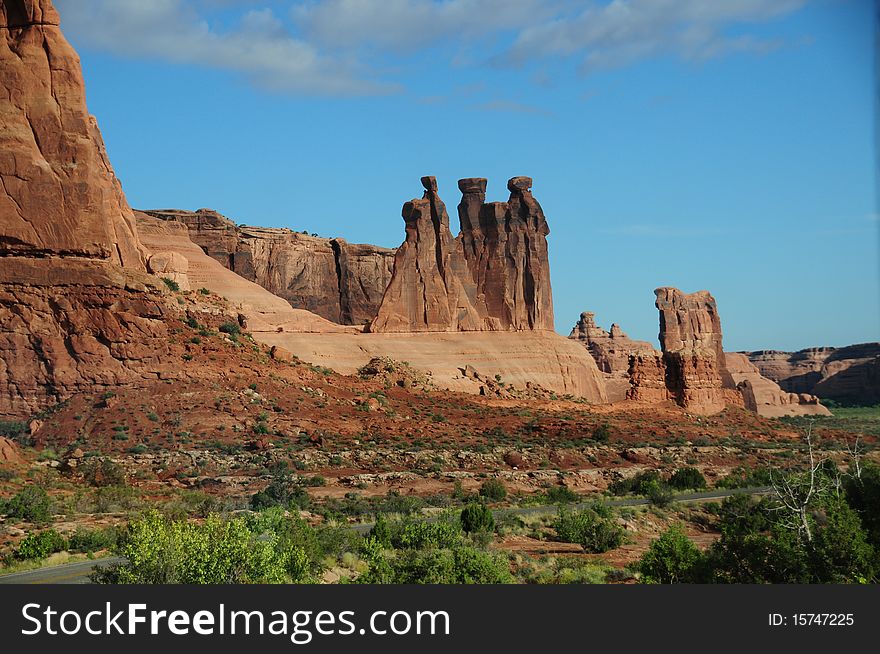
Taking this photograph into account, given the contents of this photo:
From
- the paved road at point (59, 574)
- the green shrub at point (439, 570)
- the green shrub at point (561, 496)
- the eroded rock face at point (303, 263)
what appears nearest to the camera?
the green shrub at point (439, 570)

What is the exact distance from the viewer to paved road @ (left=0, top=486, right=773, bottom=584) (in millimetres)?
22828

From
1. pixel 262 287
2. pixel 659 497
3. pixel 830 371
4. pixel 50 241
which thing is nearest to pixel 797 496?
pixel 659 497

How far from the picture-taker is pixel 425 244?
282 ft

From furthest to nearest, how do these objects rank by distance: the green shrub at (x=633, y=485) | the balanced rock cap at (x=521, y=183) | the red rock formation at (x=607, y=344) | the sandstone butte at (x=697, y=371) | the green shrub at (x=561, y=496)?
the red rock formation at (x=607, y=344), the balanced rock cap at (x=521, y=183), the sandstone butte at (x=697, y=371), the green shrub at (x=633, y=485), the green shrub at (x=561, y=496)

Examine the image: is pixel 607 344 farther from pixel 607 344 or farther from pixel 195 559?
pixel 195 559

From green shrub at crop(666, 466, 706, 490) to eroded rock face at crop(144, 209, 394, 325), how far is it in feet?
198

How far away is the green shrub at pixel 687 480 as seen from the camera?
49.5 meters

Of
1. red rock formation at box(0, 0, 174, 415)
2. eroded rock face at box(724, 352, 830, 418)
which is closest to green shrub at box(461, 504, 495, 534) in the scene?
red rock formation at box(0, 0, 174, 415)

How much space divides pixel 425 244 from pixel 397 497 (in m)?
46.4

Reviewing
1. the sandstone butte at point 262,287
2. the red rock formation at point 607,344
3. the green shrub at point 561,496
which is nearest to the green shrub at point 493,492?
the green shrub at point 561,496

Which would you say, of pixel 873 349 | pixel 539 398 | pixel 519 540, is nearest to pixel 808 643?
pixel 519 540

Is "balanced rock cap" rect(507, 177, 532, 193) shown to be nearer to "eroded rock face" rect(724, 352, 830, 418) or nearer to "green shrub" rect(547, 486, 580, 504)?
"eroded rock face" rect(724, 352, 830, 418)

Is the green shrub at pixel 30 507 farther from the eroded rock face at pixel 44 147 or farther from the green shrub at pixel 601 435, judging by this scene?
the green shrub at pixel 601 435

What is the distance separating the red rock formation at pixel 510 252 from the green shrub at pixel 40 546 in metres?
65.7
